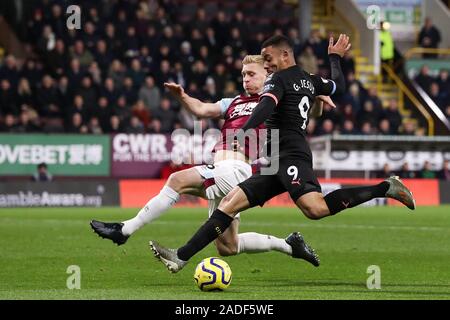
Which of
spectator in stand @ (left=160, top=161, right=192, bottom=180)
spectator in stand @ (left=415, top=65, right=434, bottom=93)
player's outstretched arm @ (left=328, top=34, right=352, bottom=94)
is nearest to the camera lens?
player's outstretched arm @ (left=328, top=34, right=352, bottom=94)

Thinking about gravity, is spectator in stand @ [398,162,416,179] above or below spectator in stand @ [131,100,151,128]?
below

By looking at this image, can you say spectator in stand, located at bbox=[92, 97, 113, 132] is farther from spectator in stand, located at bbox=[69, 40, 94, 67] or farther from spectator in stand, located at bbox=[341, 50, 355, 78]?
spectator in stand, located at bbox=[341, 50, 355, 78]

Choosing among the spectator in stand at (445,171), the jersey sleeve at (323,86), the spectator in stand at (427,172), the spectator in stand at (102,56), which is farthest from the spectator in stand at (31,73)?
the jersey sleeve at (323,86)

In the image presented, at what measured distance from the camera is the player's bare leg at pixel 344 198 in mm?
9781

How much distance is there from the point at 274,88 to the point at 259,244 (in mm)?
2063

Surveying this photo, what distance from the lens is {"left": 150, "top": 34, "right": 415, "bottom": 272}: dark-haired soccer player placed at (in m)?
9.70

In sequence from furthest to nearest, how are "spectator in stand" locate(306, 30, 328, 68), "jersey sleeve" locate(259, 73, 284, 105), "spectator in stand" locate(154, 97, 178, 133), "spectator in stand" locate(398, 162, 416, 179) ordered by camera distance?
1. "spectator in stand" locate(306, 30, 328, 68)
2. "spectator in stand" locate(398, 162, 416, 179)
3. "spectator in stand" locate(154, 97, 178, 133)
4. "jersey sleeve" locate(259, 73, 284, 105)

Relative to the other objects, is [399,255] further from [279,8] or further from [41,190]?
[279,8]

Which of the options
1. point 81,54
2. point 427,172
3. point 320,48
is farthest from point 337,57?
point 320,48

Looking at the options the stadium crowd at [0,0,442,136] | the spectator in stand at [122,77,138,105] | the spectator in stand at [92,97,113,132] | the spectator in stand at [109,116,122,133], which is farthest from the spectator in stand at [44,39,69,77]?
the spectator in stand at [109,116,122,133]

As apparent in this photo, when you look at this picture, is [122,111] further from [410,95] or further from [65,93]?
[410,95]

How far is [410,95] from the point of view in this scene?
33750 millimetres

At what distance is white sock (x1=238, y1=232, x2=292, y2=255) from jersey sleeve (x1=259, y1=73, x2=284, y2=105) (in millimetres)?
1951
